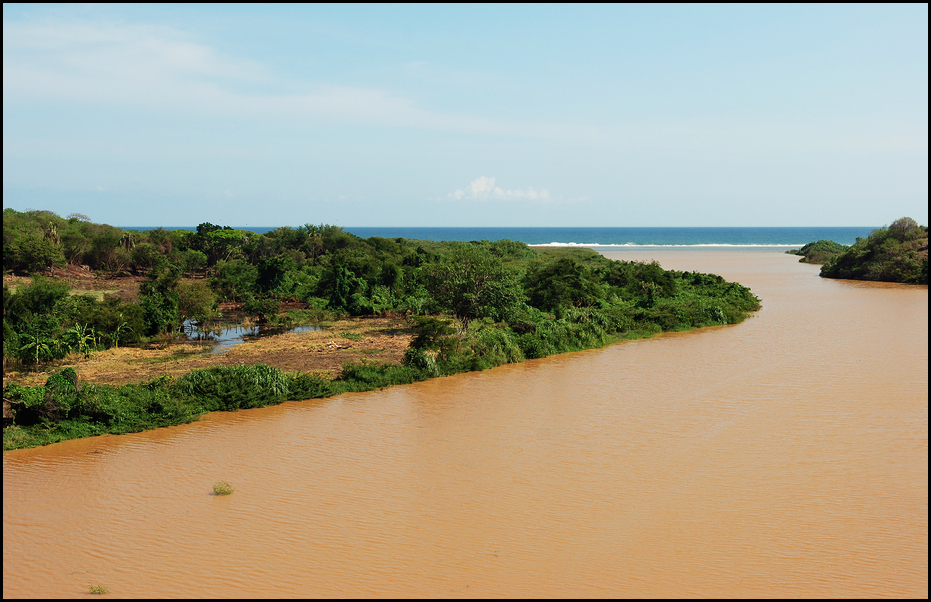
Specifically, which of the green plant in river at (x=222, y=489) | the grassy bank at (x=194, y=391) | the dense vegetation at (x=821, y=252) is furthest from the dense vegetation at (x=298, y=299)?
the dense vegetation at (x=821, y=252)

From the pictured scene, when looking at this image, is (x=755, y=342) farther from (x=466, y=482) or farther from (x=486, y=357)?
(x=466, y=482)

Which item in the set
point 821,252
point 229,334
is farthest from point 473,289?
point 821,252

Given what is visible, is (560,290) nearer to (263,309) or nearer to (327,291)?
(327,291)

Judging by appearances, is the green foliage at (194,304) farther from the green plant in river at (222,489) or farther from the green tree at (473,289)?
the green plant in river at (222,489)

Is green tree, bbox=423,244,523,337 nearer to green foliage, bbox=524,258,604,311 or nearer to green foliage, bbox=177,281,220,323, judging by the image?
green foliage, bbox=524,258,604,311

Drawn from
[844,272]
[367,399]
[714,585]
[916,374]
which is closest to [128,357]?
[367,399]

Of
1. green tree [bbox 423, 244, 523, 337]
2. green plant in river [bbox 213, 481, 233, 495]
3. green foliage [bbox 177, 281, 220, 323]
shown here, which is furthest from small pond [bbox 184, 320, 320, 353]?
green plant in river [bbox 213, 481, 233, 495]
